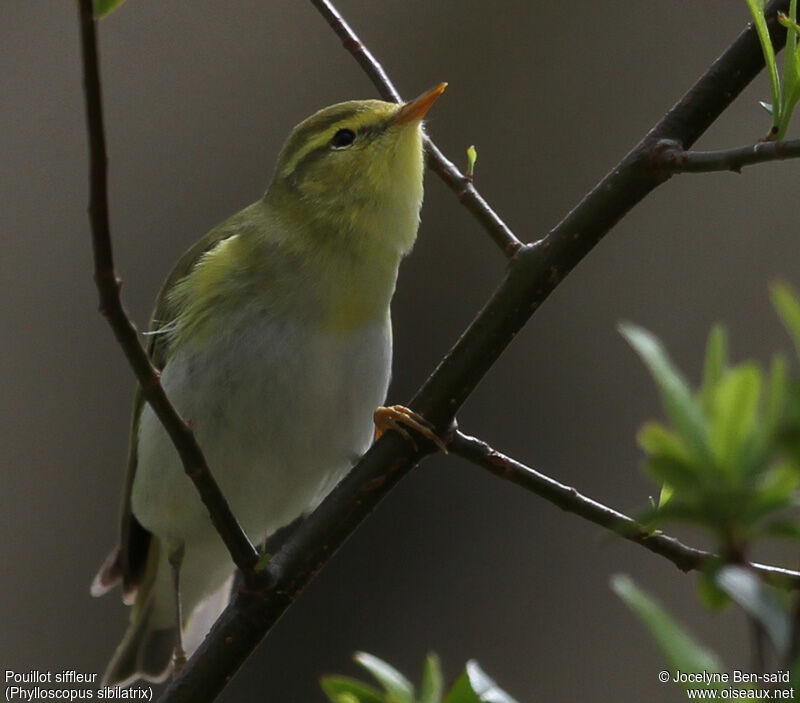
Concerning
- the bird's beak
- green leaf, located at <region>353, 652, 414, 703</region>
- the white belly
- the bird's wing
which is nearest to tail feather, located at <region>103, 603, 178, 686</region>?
the bird's wing

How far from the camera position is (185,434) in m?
1.29

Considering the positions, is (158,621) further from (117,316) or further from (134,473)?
(117,316)

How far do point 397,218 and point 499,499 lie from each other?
7.81 feet

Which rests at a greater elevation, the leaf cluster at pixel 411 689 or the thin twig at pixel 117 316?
the thin twig at pixel 117 316

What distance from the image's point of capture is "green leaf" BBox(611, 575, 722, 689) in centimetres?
57

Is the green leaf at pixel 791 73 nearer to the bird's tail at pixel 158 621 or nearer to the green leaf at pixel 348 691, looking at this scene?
the green leaf at pixel 348 691

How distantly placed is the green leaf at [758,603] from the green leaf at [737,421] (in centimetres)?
6

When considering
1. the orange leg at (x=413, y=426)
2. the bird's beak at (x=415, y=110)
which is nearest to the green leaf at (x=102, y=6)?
the orange leg at (x=413, y=426)

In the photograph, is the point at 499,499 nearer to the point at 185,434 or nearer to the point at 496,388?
the point at 496,388

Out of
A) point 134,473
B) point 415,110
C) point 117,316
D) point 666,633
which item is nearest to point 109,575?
point 134,473

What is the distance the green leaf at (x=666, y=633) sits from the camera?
1.88 ft

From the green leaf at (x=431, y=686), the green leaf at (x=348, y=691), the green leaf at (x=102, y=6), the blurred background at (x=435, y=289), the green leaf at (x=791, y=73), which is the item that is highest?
the green leaf at (x=102, y=6)

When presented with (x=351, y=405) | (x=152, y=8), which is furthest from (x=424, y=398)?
(x=152, y=8)

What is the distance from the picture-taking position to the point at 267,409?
2273 mm
